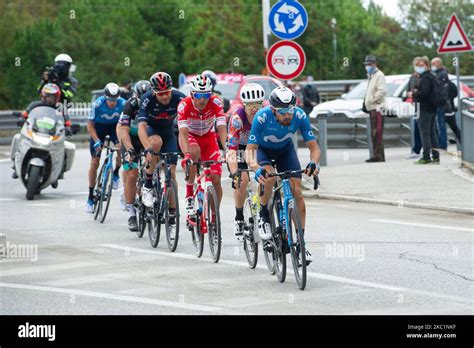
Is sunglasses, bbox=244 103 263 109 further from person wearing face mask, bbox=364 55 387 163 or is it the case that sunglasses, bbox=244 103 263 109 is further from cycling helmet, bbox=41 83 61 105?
person wearing face mask, bbox=364 55 387 163

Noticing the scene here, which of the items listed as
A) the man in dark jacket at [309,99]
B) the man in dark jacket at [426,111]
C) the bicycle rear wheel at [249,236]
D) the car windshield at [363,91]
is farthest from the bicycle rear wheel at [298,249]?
the man in dark jacket at [309,99]

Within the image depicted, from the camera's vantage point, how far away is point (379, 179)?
21312 mm

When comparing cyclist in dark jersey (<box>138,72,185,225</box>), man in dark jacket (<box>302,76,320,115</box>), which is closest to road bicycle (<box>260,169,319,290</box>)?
cyclist in dark jersey (<box>138,72,185,225</box>)

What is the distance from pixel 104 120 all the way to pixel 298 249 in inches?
279

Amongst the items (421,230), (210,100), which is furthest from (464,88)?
(210,100)

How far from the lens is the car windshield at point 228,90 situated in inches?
1325

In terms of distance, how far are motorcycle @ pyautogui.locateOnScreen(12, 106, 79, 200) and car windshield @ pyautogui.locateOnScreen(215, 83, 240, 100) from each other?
13.2 m

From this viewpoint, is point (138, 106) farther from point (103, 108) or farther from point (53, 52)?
point (53, 52)

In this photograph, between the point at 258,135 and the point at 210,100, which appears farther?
the point at 210,100

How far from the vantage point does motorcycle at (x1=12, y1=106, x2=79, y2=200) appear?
20188 millimetres

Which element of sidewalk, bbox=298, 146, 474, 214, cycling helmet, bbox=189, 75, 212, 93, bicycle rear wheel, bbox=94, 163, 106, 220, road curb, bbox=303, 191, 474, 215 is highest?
cycling helmet, bbox=189, 75, 212, 93

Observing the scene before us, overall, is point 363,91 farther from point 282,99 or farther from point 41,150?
point 282,99
